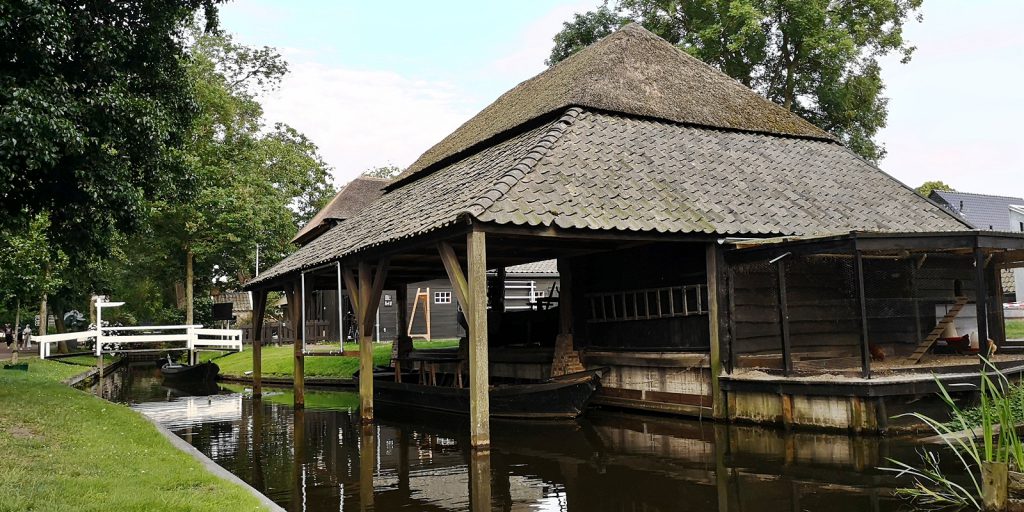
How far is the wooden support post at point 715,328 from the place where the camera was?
39.0 feet

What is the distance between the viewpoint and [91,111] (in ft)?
37.0

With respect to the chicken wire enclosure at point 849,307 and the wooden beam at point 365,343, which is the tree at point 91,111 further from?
the chicken wire enclosure at point 849,307

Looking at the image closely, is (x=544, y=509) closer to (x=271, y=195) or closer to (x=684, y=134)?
(x=684, y=134)

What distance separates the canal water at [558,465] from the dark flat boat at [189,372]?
11270 millimetres

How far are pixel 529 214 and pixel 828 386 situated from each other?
178 inches

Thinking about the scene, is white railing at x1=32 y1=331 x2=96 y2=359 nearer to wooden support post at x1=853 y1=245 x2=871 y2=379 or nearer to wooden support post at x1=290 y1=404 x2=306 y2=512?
wooden support post at x1=290 y1=404 x2=306 y2=512

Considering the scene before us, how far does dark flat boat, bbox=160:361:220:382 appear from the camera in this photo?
24.8m

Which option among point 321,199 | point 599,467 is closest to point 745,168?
point 599,467

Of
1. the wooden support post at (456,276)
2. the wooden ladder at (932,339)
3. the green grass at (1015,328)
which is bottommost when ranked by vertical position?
the green grass at (1015,328)

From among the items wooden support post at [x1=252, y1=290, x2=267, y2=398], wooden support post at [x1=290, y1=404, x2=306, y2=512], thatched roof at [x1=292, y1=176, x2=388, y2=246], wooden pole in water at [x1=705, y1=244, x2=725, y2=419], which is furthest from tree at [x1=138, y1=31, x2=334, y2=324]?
wooden pole in water at [x1=705, y1=244, x2=725, y2=419]

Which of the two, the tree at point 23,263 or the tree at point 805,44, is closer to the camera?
the tree at point 23,263

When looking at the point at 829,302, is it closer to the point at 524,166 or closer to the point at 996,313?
the point at 996,313

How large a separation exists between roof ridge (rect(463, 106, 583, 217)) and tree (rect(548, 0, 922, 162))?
12.9 m

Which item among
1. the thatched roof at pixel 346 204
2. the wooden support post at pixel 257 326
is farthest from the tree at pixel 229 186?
the wooden support post at pixel 257 326
